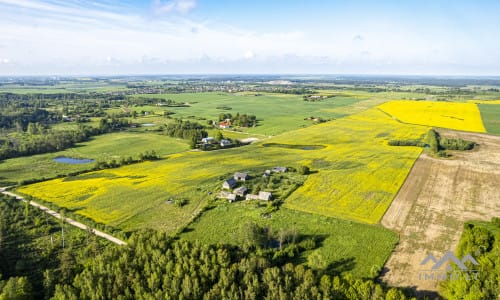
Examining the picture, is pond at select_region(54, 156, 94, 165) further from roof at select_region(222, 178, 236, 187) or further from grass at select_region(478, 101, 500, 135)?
grass at select_region(478, 101, 500, 135)

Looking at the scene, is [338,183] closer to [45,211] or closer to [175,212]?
[175,212]

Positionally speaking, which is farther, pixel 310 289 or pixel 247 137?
pixel 247 137

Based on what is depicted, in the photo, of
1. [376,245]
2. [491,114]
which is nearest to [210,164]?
[376,245]

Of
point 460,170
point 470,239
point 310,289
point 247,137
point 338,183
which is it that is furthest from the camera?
point 247,137

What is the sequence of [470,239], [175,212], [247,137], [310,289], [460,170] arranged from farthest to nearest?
[247,137], [460,170], [175,212], [470,239], [310,289]

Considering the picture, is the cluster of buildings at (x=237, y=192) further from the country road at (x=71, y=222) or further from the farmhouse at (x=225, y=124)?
the farmhouse at (x=225, y=124)

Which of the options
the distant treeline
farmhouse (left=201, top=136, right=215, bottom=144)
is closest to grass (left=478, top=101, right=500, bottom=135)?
the distant treeline

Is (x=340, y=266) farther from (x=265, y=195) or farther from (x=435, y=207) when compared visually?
(x=435, y=207)

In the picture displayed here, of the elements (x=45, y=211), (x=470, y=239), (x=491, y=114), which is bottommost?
(x=45, y=211)
